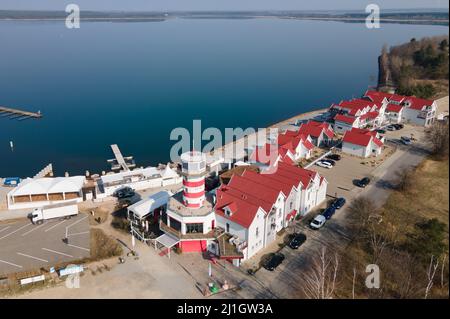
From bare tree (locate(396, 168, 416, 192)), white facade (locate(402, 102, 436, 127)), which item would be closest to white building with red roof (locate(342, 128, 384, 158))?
bare tree (locate(396, 168, 416, 192))

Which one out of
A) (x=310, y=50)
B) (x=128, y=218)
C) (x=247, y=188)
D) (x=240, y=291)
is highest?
(x=310, y=50)

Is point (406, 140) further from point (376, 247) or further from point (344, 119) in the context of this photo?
point (376, 247)

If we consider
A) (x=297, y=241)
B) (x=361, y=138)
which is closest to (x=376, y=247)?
(x=297, y=241)

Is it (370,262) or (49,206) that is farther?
(49,206)

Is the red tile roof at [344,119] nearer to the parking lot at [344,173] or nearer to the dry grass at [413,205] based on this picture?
the parking lot at [344,173]

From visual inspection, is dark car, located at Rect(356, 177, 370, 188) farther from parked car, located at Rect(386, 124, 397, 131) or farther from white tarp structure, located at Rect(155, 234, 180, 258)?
white tarp structure, located at Rect(155, 234, 180, 258)

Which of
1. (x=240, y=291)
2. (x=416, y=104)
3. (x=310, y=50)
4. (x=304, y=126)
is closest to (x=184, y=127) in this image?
(x=304, y=126)

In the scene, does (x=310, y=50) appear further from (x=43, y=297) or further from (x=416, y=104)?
(x=43, y=297)
